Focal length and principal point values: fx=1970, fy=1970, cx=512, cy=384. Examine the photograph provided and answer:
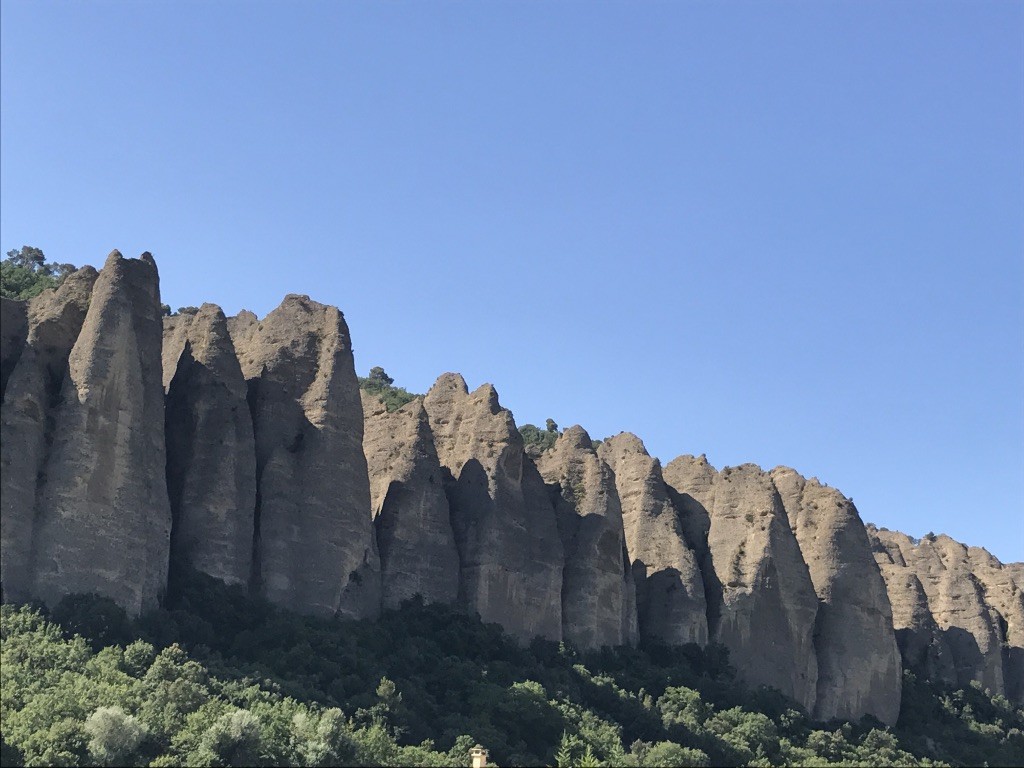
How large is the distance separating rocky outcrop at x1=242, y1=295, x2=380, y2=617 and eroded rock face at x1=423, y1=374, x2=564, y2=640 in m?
4.51

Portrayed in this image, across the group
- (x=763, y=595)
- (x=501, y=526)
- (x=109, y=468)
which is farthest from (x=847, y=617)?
(x=109, y=468)

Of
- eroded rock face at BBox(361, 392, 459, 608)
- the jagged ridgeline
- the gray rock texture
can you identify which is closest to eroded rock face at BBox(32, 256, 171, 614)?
the jagged ridgeline

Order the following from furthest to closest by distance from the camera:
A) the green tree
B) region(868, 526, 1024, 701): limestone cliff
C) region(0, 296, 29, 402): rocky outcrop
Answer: region(868, 526, 1024, 701): limestone cliff, region(0, 296, 29, 402): rocky outcrop, the green tree

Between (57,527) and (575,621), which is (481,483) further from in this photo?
(57,527)

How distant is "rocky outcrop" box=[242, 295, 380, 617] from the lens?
218 feet

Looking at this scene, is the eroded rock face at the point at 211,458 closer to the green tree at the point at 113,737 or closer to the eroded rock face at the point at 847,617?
the green tree at the point at 113,737

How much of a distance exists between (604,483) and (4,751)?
32.4 meters

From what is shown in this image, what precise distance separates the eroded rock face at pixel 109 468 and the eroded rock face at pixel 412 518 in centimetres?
1029

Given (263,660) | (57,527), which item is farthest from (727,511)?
(57,527)

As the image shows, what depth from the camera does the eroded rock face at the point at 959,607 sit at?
92.3m

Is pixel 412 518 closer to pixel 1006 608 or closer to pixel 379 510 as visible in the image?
pixel 379 510

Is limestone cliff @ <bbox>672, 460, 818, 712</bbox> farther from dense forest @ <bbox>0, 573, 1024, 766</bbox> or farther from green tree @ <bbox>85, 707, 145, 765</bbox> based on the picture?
green tree @ <bbox>85, 707, 145, 765</bbox>

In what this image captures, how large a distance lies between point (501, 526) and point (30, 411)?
19434mm

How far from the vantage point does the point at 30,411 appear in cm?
6019
